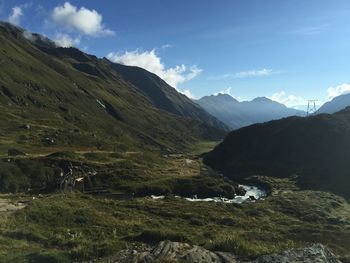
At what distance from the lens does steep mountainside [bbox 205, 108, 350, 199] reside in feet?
480

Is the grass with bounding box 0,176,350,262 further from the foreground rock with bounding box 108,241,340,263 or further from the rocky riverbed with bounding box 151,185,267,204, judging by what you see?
the rocky riverbed with bounding box 151,185,267,204

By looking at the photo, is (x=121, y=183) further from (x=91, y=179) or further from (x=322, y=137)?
(x=322, y=137)

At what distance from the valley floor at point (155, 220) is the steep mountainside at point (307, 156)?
1309 cm

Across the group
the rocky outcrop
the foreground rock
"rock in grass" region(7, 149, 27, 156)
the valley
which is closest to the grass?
the valley

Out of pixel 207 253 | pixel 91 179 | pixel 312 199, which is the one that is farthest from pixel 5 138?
pixel 207 253

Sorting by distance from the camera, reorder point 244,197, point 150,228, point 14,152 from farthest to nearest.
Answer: point 244,197 < point 14,152 < point 150,228

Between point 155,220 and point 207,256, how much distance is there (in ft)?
121

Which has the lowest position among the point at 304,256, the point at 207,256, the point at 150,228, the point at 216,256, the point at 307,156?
the point at 150,228

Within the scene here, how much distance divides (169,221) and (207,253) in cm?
3845

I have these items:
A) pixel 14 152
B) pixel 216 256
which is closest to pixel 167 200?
pixel 14 152

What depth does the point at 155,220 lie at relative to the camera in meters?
57.4

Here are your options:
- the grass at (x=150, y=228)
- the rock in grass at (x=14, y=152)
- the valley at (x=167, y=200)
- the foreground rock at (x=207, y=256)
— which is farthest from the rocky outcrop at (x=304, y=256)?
the rock in grass at (x=14, y=152)

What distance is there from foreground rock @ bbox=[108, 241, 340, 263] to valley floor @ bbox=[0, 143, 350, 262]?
2.06m

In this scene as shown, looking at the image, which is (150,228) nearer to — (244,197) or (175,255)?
(175,255)
